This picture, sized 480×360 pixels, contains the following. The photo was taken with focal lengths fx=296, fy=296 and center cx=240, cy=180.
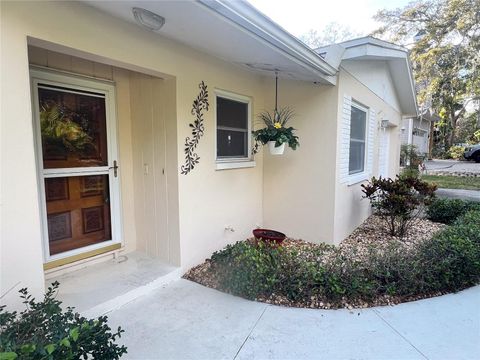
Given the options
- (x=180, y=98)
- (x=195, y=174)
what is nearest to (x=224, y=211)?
(x=195, y=174)

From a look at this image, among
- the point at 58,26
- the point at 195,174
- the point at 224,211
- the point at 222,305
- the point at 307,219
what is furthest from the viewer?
the point at 307,219

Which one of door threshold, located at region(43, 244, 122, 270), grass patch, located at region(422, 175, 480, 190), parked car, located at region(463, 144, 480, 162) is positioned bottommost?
grass patch, located at region(422, 175, 480, 190)

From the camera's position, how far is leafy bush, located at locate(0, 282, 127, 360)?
1.42 metres

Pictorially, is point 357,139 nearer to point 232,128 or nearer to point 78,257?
point 232,128

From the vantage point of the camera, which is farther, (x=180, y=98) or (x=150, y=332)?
(x=180, y=98)

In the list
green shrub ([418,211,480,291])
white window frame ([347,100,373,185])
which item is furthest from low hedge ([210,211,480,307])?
white window frame ([347,100,373,185])

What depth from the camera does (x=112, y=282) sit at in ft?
10.7

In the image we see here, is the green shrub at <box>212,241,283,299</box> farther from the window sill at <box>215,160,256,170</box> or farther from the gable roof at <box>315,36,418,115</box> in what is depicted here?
the gable roof at <box>315,36,418,115</box>

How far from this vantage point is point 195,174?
3.87 metres

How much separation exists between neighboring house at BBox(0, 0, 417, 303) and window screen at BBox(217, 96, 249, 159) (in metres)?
0.02

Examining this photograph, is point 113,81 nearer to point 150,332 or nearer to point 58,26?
point 58,26

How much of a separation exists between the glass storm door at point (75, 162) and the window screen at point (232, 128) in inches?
58.4

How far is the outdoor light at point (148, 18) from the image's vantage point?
2.53 meters

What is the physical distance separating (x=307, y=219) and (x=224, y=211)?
1.48 metres
